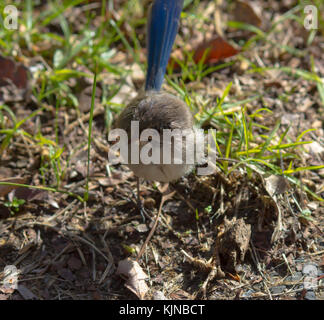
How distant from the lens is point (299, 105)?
13.8ft

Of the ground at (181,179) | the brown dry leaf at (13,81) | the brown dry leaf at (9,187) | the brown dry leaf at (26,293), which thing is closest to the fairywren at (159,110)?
the ground at (181,179)

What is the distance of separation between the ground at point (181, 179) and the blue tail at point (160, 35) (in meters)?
0.43

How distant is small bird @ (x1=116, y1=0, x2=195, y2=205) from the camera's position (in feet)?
9.91

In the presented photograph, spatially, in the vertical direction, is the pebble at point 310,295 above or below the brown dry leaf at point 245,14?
below

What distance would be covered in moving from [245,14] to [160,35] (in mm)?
1767

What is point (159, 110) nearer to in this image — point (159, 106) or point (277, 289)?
point (159, 106)

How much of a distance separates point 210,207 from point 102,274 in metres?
0.88

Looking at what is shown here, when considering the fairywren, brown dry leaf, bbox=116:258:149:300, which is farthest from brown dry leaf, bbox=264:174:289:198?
brown dry leaf, bbox=116:258:149:300

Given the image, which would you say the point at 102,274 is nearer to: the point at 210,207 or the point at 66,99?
the point at 210,207

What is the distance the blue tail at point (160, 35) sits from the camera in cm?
→ 351

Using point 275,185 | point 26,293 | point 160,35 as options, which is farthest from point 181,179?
point 26,293

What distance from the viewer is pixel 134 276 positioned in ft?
9.89

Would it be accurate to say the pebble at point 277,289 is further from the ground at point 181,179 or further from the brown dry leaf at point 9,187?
the brown dry leaf at point 9,187

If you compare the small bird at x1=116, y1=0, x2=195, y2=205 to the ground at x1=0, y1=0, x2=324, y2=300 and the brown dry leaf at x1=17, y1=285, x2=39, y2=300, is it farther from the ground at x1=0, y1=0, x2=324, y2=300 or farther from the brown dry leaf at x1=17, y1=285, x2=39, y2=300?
the brown dry leaf at x1=17, y1=285, x2=39, y2=300
